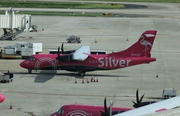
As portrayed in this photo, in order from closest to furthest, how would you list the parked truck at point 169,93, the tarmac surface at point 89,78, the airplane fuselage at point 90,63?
the tarmac surface at point 89,78, the parked truck at point 169,93, the airplane fuselage at point 90,63

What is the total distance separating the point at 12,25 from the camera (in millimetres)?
91938

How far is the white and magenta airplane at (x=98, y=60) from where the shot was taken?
60.8 meters

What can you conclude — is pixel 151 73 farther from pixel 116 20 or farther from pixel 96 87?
pixel 116 20

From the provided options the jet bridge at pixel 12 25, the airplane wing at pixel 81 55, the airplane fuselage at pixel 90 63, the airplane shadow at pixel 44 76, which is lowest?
the airplane shadow at pixel 44 76

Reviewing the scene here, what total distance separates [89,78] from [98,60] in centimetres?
245

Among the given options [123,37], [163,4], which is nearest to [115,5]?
[163,4]

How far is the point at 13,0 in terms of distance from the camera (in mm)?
164625

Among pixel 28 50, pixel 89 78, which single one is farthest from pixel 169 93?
pixel 28 50

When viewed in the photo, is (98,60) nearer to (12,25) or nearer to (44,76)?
(44,76)

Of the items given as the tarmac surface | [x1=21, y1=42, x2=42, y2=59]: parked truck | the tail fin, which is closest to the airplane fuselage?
the tail fin

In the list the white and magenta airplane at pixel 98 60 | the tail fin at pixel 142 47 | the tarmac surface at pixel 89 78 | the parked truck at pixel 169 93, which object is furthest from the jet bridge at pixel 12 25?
the parked truck at pixel 169 93

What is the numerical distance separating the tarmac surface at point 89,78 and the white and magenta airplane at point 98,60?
4.04 ft

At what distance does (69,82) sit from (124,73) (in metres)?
8.97

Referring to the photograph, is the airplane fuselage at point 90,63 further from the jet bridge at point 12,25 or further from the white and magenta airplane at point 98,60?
the jet bridge at point 12,25
